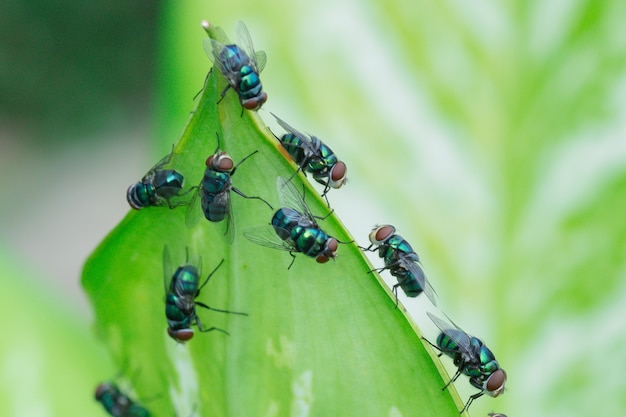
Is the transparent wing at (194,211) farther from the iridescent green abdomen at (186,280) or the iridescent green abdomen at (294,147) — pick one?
the iridescent green abdomen at (294,147)

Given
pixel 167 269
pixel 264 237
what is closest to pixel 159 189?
pixel 167 269

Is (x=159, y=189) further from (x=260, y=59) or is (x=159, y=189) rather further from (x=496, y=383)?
(x=496, y=383)

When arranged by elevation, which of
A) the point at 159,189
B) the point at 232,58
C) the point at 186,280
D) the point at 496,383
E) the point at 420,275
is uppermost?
the point at 232,58

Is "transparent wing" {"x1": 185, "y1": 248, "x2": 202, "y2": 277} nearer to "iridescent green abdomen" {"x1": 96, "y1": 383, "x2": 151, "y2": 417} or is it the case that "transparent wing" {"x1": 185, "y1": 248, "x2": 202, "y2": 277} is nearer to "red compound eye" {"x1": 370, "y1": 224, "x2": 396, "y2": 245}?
"red compound eye" {"x1": 370, "y1": 224, "x2": 396, "y2": 245}

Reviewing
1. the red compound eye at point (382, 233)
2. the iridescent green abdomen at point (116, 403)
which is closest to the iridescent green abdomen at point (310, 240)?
the red compound eye at point (382, 233)

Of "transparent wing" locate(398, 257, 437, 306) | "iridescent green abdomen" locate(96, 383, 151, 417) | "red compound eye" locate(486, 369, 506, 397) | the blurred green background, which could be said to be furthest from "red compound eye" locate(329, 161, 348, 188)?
"iridescent green abdomen" locate(96, 383, 151, 417)

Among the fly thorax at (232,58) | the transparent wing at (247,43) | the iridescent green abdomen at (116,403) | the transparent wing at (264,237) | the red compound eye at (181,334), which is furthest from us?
the iridescent green abdomen at (116,403)

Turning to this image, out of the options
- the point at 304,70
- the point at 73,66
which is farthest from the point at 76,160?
the point at 304,70

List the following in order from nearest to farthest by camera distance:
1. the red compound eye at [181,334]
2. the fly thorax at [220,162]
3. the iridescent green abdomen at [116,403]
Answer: the fly thorax at [220,162] < the red compound eye at [181,334] < the iridescent green abdomen at [116,403]
